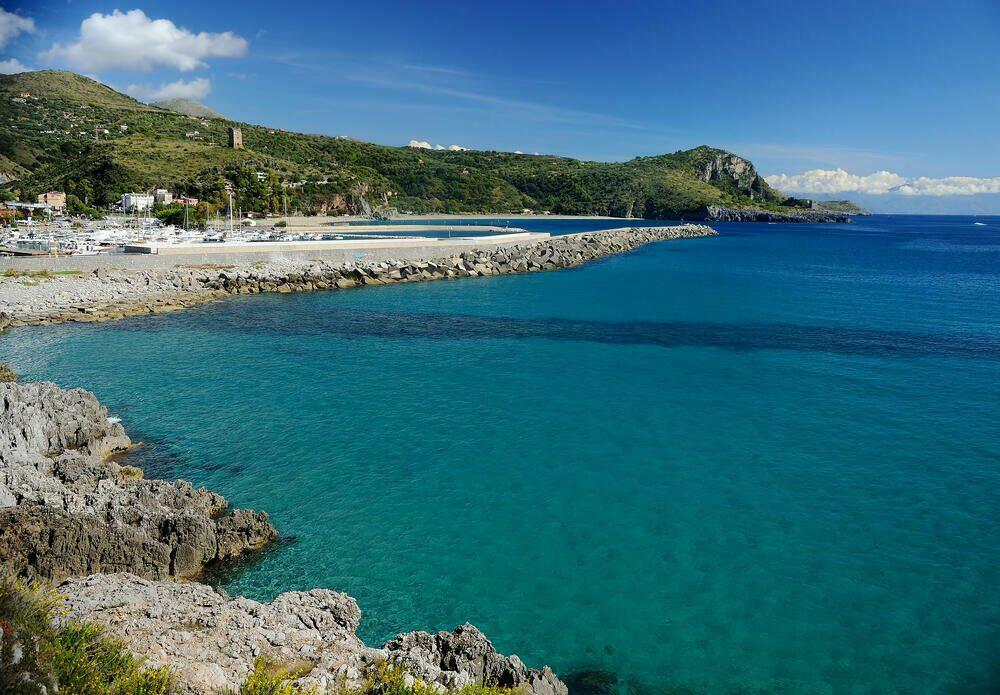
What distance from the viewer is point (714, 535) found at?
12391 mm

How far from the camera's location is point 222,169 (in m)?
95.8

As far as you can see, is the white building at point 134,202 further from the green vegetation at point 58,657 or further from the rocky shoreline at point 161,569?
the green vegetation at point 58,657

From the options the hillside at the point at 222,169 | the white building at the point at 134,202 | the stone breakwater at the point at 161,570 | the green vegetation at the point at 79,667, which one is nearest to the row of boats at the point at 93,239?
the white building at the point at 134,202

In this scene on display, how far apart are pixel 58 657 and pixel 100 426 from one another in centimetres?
1192

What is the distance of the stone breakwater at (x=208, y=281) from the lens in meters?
31.9

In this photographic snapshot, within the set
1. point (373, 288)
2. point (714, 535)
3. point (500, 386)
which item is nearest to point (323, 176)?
point (373, 288)

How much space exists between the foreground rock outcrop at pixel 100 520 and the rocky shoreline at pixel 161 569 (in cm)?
2

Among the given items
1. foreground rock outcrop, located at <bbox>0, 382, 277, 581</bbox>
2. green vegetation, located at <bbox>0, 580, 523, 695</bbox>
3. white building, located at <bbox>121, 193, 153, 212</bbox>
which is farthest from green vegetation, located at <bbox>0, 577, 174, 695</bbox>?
white building, located at <bbox>121, 193, 153, 212</bbox>

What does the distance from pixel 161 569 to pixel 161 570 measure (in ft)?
0.05

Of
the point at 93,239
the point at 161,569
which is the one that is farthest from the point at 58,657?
the point at 93,239

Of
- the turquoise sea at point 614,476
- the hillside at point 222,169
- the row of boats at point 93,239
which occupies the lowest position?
the turquoise sea at point 614,476

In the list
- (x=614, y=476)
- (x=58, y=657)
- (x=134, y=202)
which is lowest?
(x=614, y=476)

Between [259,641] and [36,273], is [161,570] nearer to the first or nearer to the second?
[259,641]

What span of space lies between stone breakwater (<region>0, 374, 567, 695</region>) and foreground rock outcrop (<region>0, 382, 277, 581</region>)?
0.02 metres
